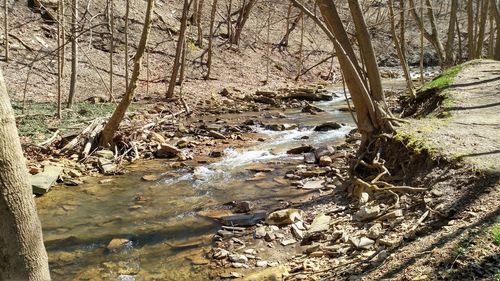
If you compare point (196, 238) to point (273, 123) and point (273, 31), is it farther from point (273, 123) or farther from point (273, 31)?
point (273, 31)

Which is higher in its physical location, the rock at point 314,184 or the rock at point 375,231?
the rock at point 375,231

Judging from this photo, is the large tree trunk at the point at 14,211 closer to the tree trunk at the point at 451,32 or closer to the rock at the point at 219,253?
the rock at the point at 219,253

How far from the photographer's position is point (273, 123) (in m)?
15.2

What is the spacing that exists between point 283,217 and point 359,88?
252cm

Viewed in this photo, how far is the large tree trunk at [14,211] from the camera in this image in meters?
1.97

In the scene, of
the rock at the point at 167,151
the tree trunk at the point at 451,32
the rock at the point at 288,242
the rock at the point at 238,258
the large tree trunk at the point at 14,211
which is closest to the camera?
the large tree trunk at the point at 14,211

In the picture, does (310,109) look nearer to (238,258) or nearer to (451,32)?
(451,32)

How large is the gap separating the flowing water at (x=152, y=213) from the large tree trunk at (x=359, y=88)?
5.31 feet

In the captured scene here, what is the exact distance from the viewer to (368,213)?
5.74 metres

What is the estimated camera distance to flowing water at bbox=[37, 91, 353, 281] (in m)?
5.80

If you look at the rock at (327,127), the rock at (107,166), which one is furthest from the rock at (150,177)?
the rock at (327,127)

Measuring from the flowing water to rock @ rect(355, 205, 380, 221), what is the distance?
1.99 metres

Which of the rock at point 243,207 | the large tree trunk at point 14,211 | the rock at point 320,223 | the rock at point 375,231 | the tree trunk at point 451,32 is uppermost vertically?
the tree trunk at point 451,32

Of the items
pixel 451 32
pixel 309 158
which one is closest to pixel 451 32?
pixel 451 32
